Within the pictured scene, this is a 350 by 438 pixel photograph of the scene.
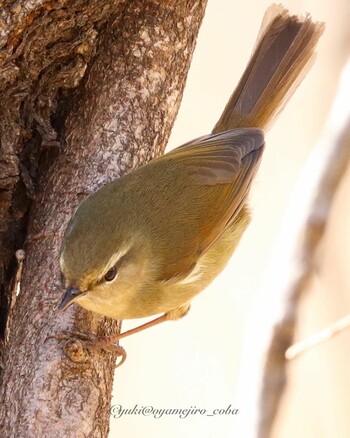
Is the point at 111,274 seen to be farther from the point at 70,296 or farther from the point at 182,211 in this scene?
the point at 182,211

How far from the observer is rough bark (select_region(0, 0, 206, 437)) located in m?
2.43

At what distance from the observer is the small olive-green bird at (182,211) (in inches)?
97.4

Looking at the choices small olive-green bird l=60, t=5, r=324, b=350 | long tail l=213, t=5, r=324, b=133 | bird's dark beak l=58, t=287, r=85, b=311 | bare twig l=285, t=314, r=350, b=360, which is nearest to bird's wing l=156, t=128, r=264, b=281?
small olive-green bird l=60, t=5, r=324, b=350

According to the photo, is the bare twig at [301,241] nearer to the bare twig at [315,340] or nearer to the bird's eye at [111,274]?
the bare twig at [315,340]

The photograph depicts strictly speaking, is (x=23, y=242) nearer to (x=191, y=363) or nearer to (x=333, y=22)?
(x=191, y=363)

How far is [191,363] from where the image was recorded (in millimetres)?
3959

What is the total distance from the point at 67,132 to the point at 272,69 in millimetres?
869

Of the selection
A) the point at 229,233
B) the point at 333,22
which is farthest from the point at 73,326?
the point at 333,22

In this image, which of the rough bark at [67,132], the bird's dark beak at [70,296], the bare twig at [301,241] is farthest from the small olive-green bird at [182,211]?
the bare twig at [301,241]

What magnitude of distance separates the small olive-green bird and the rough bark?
0.45 ft

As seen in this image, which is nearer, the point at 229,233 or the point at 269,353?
the point at 229,233

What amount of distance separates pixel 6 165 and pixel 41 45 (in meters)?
0.40

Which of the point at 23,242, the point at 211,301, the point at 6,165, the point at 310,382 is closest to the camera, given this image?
the point at 6,165

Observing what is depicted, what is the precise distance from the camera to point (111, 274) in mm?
2523
